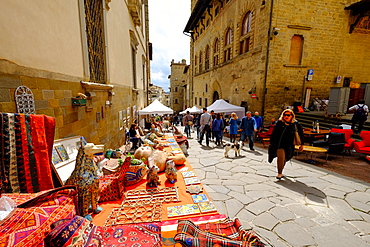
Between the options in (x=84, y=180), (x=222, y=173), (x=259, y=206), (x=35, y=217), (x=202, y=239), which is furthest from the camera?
(x=222, y=173)

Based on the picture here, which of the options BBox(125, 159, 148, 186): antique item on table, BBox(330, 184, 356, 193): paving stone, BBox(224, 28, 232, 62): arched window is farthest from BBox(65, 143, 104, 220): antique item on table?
BBox(224, 28, 232, 62): arched window

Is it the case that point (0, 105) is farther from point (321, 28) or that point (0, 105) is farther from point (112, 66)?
point (321, 28)

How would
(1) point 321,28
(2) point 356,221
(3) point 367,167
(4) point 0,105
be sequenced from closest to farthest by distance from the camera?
1. (4) point 0,105
2. (2) point 356,221
3. (3) point 367,167
4. (1) point 321,28

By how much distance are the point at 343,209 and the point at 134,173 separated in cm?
421

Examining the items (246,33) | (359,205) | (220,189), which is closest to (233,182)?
(220,189)

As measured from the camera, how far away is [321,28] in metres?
10.9

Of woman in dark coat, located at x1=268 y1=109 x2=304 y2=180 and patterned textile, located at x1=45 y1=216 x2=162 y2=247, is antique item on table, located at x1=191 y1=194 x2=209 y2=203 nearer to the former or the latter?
patterned textile, located at x1=45 y1=216 x2=162 y2=247

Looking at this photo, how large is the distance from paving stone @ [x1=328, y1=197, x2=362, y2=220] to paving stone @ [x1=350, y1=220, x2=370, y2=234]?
10 cm

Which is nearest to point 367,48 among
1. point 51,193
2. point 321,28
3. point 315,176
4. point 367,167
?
point 321,28

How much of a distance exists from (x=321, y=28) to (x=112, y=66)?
13.5 m

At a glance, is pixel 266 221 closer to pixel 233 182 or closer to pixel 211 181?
pixel 233 182

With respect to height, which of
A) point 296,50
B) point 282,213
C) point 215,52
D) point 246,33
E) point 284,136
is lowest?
point 282,213

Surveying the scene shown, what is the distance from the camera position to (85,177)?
2094 mm

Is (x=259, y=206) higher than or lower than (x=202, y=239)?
lower
